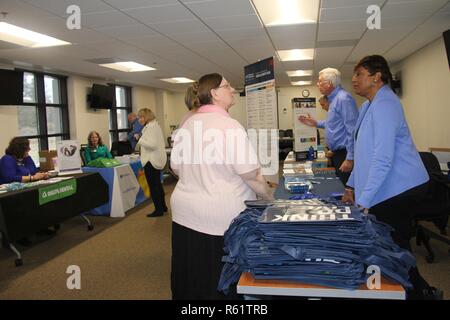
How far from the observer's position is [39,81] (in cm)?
783

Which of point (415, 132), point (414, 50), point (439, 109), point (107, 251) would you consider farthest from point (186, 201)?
point (415, 132)

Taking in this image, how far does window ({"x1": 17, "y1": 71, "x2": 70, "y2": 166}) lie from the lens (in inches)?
298

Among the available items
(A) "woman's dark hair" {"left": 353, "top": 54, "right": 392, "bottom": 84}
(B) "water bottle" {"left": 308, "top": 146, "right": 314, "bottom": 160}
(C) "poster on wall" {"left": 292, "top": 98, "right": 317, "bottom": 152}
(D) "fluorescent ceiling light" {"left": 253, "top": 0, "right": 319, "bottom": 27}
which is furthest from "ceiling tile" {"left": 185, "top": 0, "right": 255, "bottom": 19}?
(A) "woman's dark hair" {"left": 353, "top": 54, "right": 392, "bottom": 84}

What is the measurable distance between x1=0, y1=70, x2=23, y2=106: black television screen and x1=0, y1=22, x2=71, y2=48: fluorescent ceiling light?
1.24 meters

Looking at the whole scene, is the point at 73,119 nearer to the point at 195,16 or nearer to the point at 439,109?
the point at 195,16

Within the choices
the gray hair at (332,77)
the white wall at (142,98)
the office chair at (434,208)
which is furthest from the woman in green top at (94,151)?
the office chair at (434,208)

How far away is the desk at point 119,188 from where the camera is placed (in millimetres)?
5465

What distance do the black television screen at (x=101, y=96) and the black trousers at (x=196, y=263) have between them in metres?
7.83

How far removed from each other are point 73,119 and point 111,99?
1.17 m

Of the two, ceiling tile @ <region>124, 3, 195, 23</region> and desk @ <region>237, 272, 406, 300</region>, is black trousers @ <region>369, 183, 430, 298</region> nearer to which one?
desk @ <region>237, 272, 406, 300</region>

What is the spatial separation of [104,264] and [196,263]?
2.26 metres

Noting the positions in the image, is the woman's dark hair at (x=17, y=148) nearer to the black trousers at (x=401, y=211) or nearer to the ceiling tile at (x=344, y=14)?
the ceiling tile at (x=344, y=14)

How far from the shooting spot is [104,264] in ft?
12.3
